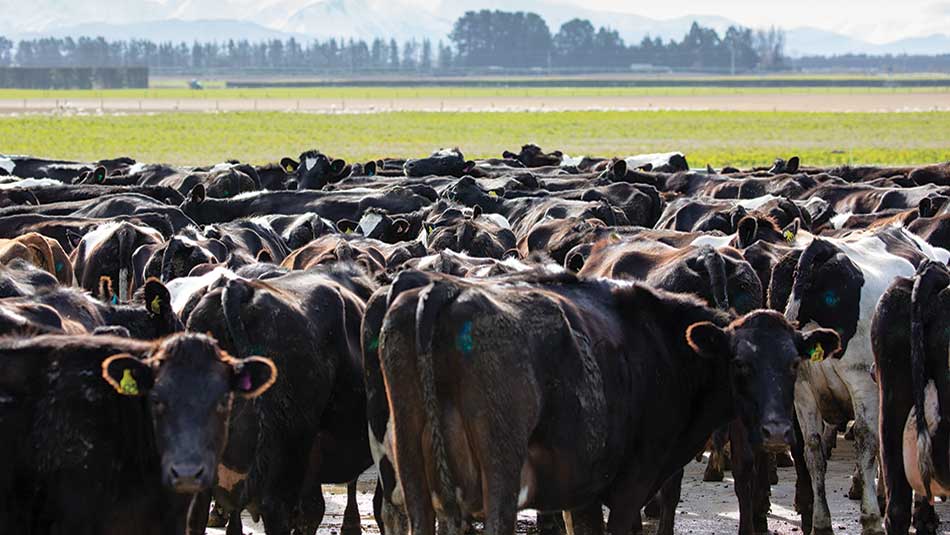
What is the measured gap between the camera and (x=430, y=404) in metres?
7.39

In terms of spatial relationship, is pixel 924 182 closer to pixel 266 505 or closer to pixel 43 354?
pixel 266 505

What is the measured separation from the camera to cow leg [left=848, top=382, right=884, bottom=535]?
32.4 ft

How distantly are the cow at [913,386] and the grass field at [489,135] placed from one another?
39.0m

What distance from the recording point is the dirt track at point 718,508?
10156mm

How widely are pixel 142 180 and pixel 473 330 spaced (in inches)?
913

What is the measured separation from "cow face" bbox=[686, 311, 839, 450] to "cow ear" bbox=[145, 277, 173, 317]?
316 centimetres

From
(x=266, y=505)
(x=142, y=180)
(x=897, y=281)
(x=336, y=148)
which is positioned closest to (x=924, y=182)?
(x=142, y=180)

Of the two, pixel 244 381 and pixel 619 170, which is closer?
pixel 244 381

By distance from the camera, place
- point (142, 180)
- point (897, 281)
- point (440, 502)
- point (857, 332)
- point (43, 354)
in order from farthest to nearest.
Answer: point (142, 180), point (857, 332), point (897, 281), point (440, 502), point (43, 354)

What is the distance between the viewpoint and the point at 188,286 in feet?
34.2

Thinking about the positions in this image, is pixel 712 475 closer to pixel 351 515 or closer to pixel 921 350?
pixel 351 515

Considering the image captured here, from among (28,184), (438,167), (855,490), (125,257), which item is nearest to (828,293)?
(855,490)

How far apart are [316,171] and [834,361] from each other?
17.6 metres

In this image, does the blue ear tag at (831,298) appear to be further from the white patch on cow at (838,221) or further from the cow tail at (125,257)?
the white patch on cow at (838,221)
